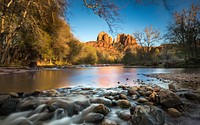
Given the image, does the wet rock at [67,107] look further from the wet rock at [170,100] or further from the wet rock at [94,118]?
the wet rock at [170,100]

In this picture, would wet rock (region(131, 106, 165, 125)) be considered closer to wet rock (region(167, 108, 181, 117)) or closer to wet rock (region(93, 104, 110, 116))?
wet rock (region(167, 108, 181, 117))

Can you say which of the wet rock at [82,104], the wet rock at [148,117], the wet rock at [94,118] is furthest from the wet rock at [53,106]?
the wet rock at [148,117]

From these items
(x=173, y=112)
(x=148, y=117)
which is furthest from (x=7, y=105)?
(x=173, y=112)

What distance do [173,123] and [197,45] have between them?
22.9m

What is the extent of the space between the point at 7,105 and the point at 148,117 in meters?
2.84

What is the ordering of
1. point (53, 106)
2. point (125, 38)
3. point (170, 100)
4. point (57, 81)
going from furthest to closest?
point (125, 38) → point (57, 81) → point (170, 100) → point (53, 106)

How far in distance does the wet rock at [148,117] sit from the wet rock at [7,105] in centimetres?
251

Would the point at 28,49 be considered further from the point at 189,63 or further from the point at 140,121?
the point at 189,63

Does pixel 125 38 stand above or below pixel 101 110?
above

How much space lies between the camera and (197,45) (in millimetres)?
20328

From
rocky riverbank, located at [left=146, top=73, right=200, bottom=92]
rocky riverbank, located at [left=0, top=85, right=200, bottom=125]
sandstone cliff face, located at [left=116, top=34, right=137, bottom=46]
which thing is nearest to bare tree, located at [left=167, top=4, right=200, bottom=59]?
sandstone cliff face, located at [left=116, top=34, right=137, bottom=46]

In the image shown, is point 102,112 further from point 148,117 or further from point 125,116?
point 148,117

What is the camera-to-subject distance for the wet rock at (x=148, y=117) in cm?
204

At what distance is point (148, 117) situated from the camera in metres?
2.07
